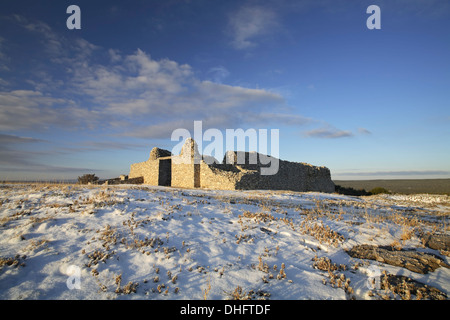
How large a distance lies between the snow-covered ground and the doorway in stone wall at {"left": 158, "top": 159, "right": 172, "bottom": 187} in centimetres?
2022

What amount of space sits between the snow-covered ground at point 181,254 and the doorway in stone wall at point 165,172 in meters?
20.2

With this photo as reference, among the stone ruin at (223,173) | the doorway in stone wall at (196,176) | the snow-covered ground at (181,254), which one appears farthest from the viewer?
the doorway in stone wall at (196,176)

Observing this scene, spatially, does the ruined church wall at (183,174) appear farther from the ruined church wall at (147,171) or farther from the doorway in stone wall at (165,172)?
the ruined church wall at (147,171)

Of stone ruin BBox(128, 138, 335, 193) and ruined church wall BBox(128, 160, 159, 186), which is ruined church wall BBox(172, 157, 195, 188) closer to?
stone ruin BBox(128, 138, 335, 193)

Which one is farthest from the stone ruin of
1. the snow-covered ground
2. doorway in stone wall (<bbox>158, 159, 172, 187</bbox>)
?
the snow-covered ground

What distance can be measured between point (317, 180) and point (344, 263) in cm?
3045

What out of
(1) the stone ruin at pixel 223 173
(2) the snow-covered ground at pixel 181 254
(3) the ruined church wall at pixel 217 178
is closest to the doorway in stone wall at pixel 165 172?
(1) the stone ruin at pixel 223 173

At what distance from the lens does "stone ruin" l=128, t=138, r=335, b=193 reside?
23575mm

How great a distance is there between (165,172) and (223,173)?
8.92m

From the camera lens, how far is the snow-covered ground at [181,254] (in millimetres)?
3840

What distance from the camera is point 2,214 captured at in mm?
6711
